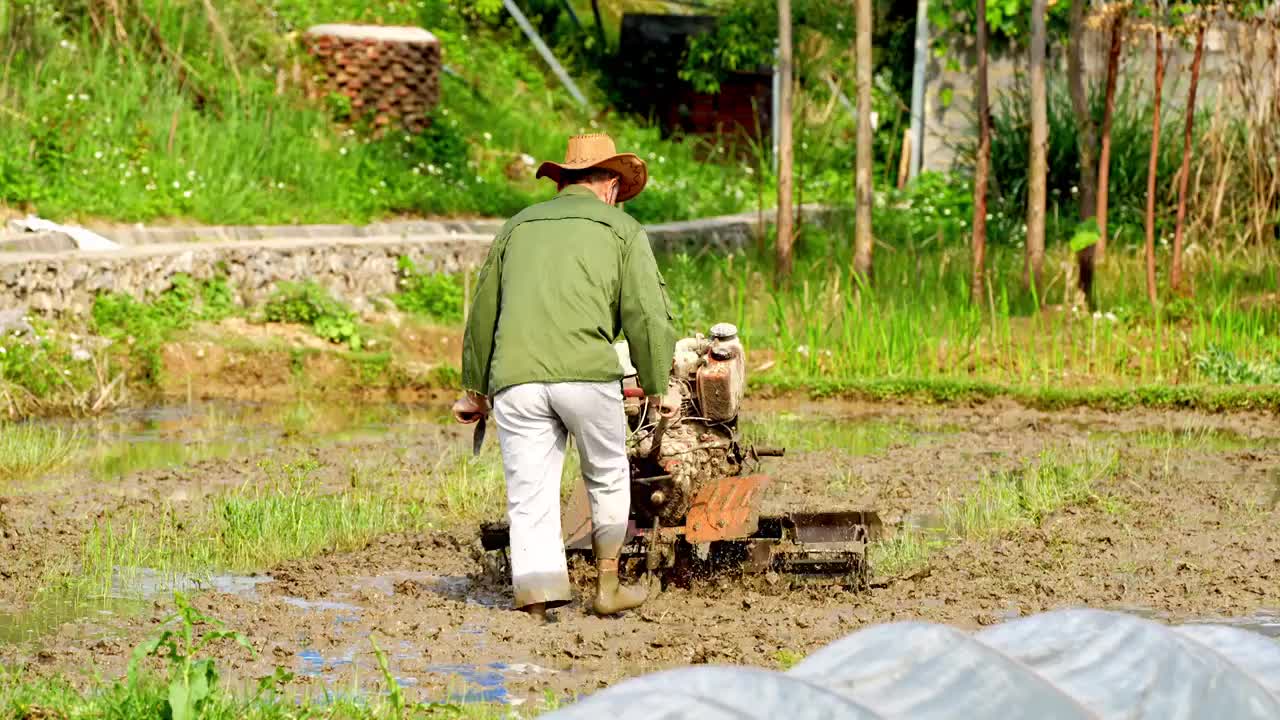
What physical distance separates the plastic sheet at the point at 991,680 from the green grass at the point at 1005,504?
4.75 metres

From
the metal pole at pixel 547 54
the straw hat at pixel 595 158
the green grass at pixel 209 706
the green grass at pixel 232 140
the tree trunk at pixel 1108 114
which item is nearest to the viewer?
the green grass at pixel 209 706

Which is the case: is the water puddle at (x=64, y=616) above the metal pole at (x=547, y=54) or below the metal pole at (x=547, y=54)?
below

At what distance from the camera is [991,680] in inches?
105

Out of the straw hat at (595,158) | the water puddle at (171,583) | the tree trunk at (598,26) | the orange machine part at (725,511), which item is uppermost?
the tree trunk at (598,26)

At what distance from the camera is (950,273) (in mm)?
15500

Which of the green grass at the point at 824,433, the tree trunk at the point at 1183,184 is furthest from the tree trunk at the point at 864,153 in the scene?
the green grass at the point at 824,433

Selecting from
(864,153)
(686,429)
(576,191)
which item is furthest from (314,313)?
(576,191)

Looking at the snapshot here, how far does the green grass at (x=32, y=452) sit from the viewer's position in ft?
32.5

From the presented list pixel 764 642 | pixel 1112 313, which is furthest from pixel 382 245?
pixel 764 642

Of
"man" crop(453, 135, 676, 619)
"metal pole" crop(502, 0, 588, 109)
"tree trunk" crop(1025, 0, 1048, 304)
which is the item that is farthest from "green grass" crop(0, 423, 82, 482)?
"metal pole" crop(502, 0, 588, 109)

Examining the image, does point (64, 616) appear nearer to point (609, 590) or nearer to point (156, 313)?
point (609, 590)

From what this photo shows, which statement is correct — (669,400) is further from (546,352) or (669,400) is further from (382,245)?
(382,245)

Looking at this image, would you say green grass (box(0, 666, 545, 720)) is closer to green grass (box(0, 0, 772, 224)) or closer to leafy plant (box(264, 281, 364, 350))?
leafy plant (box(264, 281, 364, 350))

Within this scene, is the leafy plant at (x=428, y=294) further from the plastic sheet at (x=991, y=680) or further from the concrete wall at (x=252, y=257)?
the plastic sheet at (x=991, y=680)
